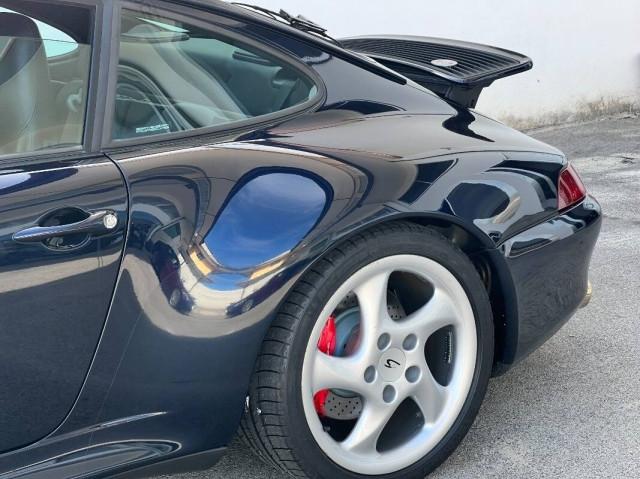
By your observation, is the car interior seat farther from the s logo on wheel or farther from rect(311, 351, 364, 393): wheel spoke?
the s logo on wheel

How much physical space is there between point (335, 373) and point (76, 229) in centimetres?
74

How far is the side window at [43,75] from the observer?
2025 millimetres

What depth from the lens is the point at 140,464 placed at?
6.64ft

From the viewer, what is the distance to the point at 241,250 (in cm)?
201

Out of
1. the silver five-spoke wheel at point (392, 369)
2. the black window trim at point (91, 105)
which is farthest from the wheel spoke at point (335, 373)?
the black window trim at point (91, 105)

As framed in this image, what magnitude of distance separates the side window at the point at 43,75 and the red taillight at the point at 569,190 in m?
1.43

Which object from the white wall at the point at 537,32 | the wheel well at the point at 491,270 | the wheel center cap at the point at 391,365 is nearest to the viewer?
the wheel center cap at the point at 391,365


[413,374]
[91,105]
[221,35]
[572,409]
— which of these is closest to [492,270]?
[413,374]

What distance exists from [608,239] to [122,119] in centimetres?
304

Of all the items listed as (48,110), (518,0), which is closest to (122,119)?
(48,110)

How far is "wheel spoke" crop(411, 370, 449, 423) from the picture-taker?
2385 mm

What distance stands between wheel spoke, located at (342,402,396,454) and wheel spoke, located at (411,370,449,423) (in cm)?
10

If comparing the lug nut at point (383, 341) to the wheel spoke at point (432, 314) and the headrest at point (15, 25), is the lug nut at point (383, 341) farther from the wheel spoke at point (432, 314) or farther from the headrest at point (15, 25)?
the headrest at point (15, 25)

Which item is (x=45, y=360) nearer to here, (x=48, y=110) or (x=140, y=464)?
(x=140, y=464)
